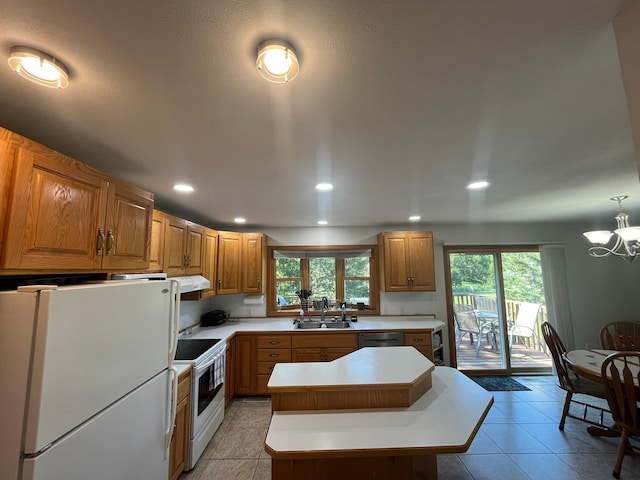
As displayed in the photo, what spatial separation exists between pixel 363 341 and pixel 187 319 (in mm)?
2304

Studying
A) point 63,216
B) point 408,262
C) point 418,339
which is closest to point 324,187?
point 63,216

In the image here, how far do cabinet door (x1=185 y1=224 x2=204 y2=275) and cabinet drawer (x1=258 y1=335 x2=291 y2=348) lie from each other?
122 cm

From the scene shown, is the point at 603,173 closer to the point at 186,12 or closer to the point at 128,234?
the point at 186,12

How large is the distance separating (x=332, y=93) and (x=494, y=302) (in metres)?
4.62

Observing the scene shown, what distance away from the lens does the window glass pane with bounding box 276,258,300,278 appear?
177 inches

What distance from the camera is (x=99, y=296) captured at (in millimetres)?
1172

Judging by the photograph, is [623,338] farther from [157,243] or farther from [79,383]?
[157,243]

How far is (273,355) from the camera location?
359cm

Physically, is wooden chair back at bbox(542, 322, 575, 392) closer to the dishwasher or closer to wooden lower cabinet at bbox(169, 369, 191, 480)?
the dishwasher

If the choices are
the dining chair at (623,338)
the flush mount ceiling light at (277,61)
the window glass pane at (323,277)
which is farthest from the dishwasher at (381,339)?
the flush mount ceiling light at (277,61)

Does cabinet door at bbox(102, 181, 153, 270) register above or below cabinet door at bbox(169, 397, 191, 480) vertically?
above

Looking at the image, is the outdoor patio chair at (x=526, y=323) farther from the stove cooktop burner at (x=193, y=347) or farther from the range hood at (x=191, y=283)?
the range hood at (x=191, y=283)

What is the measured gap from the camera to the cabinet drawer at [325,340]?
3605mm

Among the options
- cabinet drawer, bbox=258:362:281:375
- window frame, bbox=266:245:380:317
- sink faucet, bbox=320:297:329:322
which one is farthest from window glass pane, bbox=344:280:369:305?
cabinet drawer, bbox=258:362:281:375
